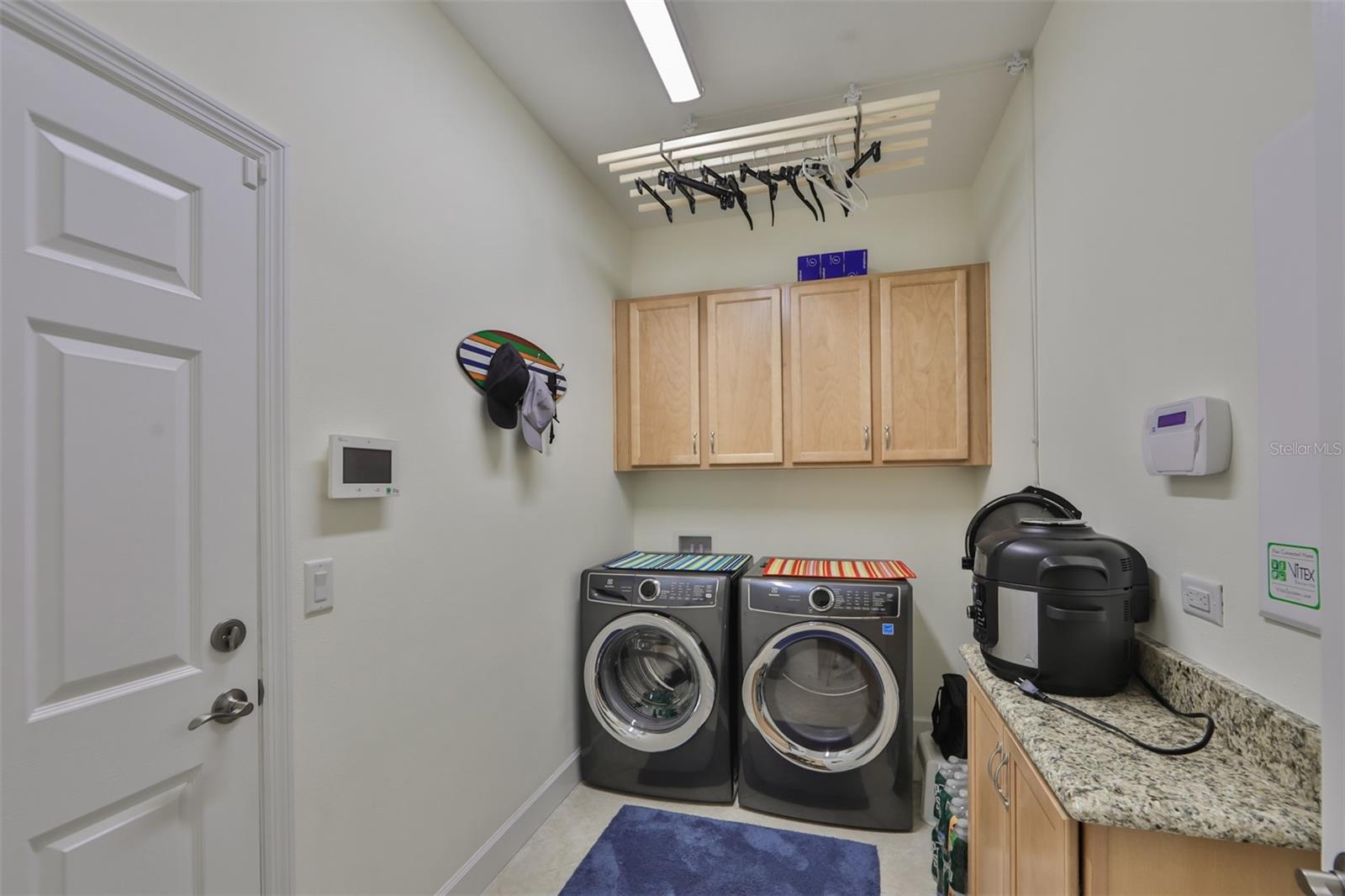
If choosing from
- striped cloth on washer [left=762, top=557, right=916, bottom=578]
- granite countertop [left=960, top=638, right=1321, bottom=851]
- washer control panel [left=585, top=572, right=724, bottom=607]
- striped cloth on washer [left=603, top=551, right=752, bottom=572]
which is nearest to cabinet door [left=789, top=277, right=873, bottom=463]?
striped cloth on washer [left=762, top=557, right=916, bottom=578]

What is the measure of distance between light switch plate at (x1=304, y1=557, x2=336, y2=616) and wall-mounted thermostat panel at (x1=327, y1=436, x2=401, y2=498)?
0.56 ft

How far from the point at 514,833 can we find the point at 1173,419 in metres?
2.44

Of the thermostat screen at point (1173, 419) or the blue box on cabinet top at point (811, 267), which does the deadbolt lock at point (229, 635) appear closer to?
the thermostat screen at point (1173, 419)

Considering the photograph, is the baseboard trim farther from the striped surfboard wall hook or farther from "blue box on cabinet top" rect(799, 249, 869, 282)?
"blue box on cabinet top" rect(799, 249, 869, 282)

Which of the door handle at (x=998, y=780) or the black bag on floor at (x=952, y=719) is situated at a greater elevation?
the door handle at (x=998, y=780)

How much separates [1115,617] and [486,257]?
2.14m

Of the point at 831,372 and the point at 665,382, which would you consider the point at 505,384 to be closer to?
the point at 665,382

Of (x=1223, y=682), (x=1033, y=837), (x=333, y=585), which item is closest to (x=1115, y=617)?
(x=1223, y=682)

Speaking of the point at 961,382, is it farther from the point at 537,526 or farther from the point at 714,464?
the point at 537,526

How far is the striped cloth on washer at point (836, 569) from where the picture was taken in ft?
8.25

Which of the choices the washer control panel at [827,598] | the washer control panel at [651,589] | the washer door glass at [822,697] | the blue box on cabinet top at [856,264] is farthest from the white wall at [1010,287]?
the washer control panel at [651,589]

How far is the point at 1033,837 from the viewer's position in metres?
1.07

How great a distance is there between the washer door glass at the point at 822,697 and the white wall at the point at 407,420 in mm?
906

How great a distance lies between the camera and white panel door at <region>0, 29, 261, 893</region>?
0.91m
